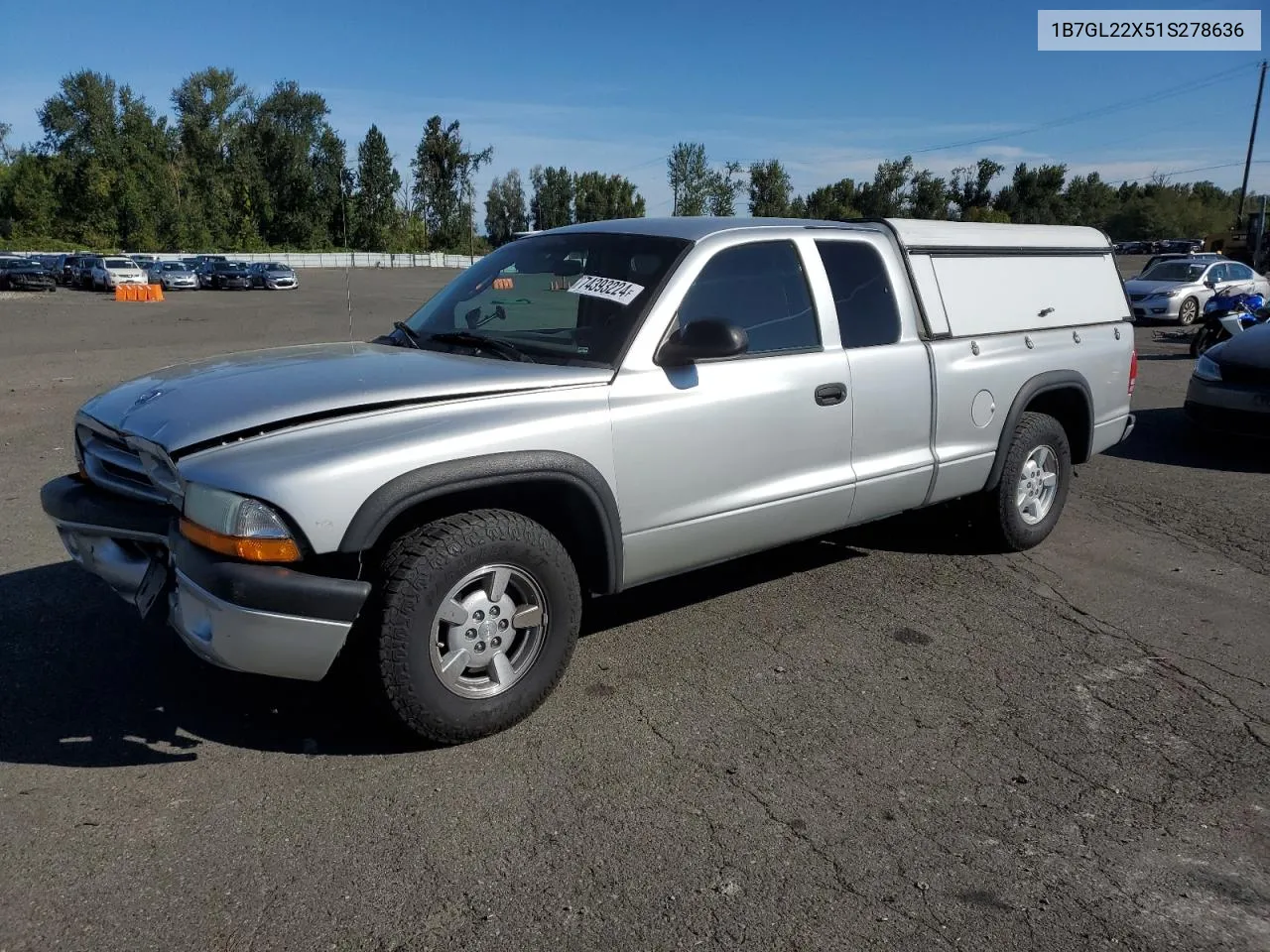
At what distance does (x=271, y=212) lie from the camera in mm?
90062

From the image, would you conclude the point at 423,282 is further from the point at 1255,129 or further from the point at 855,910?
the point at 855,910

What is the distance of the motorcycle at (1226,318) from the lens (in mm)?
13555

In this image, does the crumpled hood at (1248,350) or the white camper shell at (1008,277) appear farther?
the crumpled hood at (1248,350)

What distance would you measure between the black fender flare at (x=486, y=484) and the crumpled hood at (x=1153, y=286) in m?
22.1

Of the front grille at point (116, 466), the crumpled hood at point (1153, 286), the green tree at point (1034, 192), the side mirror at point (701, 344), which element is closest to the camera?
the front grille at point (116, 466)

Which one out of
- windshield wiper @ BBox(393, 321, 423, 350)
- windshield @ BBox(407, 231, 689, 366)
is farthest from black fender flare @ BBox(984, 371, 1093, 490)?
windshield wiper @ BBox(393, 321, 423, 350)

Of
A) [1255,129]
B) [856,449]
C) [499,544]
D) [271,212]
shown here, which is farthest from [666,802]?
[271,212]

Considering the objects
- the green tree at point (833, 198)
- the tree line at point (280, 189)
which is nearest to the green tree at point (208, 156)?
the tree line at point (280, 189)

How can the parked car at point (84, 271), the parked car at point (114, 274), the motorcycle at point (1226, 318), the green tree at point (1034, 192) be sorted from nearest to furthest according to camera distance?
the motorcycle at point (1226, 318), the parked car at point (114, 274), the parked car at point (84, 271), the green tree at point (1034, 192)

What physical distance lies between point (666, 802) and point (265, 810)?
125 cm

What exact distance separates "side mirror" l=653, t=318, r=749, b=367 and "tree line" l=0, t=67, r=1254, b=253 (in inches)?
2214

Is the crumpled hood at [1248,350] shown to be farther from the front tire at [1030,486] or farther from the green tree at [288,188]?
the green tree at [288,188]

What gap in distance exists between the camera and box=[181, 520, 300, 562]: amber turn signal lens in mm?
3016

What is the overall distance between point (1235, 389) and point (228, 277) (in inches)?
1793
